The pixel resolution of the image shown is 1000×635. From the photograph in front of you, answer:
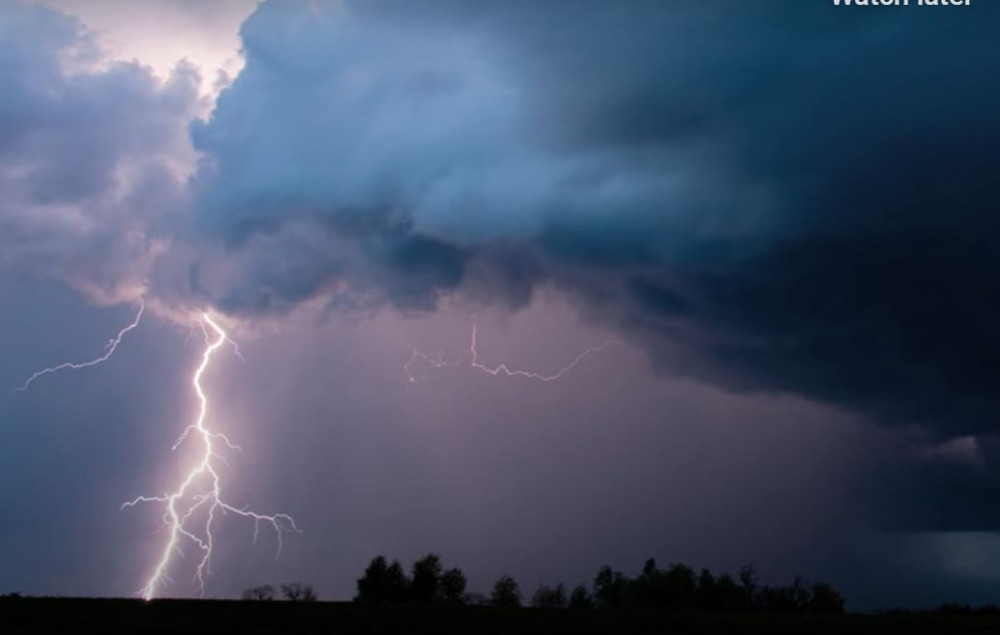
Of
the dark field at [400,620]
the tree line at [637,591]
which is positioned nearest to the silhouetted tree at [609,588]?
the tree line at [637,591]

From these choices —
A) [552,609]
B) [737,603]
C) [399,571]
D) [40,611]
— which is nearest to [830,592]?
[737,603]

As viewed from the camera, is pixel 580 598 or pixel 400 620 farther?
pixel 580 598

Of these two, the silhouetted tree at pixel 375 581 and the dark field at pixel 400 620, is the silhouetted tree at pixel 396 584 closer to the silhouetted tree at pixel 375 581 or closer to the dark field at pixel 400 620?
the silhouetted tree at pixel 375 581

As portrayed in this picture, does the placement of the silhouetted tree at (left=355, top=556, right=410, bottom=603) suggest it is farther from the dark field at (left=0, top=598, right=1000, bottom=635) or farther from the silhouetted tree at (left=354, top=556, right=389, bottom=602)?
the dark field at (left=0, top=598, right=1000, bottom=635)

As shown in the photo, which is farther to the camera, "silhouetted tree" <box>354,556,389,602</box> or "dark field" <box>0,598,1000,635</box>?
"silhouetted tree" <box>354,556,389,602</box>

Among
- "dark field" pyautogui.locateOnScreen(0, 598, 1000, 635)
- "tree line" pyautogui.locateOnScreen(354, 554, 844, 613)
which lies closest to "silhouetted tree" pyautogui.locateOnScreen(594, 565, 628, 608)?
"tree line" pyautogui.locateOnScreen(354, 554, 844, 613)

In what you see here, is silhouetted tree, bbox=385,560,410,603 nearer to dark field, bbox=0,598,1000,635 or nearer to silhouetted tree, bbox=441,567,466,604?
silhouetted tree, bbox=441,567,466,604

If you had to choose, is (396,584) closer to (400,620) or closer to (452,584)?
(452,584)

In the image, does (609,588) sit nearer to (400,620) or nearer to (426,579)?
(426,579)

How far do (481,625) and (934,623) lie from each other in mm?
16354

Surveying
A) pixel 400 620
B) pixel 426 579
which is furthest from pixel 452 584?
pixel 400 620

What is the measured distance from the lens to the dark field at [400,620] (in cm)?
3797

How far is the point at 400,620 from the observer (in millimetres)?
40000

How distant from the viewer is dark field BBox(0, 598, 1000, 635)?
38.0 meters
